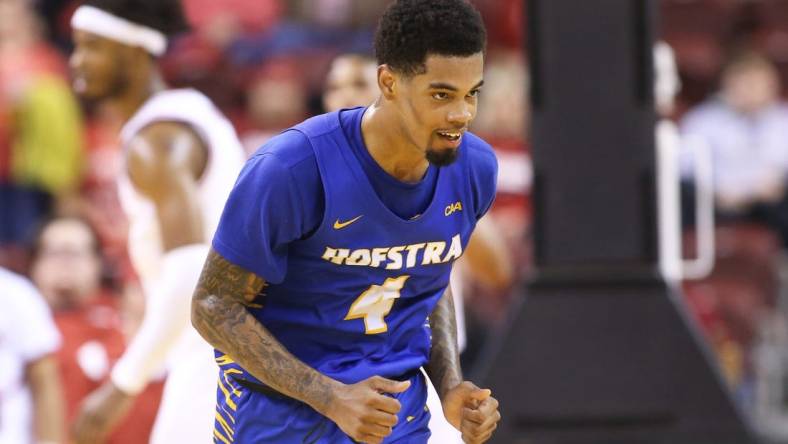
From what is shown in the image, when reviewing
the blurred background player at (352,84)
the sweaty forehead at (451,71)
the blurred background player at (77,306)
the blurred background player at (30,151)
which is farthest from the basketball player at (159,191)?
the blurred background player at (30,151)

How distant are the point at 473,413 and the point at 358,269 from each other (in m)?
0.42

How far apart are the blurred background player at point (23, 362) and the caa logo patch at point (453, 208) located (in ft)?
10.3

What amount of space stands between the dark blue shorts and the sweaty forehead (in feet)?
2.56

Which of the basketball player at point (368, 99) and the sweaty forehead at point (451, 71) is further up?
the sweaty forehead at point (451, 71)

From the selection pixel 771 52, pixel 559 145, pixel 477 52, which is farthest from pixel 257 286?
pixel 771 52

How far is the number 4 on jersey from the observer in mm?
3553

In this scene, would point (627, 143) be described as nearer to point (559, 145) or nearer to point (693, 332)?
point (559, 145)

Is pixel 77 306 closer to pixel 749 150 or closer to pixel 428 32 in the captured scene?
pixel 749 150

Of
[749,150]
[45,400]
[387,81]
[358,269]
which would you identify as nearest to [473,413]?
[358,269]

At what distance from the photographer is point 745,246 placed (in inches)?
381

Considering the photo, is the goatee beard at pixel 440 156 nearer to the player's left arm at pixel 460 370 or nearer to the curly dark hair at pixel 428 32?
the curly dark hair at pixel 428 32

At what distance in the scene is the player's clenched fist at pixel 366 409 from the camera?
10.6 ft

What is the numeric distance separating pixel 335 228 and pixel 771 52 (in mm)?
8173

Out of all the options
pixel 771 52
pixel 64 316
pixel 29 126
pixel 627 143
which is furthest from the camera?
pixel 771 52
